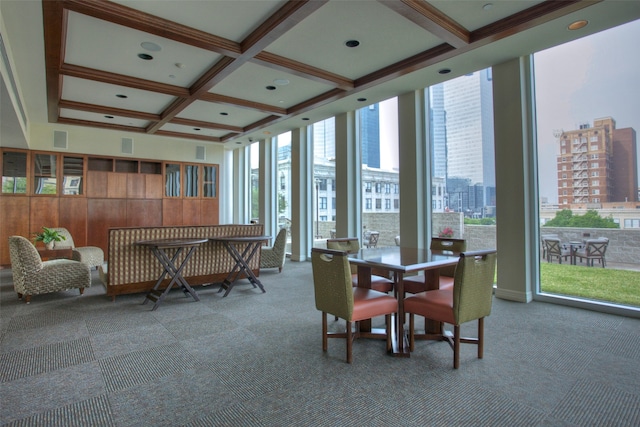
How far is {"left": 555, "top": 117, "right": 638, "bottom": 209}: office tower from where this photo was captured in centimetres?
369

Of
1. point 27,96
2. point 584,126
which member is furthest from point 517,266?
point 27,96

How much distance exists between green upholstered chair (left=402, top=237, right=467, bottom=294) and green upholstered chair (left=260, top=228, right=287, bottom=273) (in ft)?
9.79

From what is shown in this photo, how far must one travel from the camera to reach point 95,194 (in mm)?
7836

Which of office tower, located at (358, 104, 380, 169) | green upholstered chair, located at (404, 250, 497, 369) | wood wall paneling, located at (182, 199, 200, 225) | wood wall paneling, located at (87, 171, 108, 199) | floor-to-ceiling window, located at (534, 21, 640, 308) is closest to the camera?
green upholstered chair, located at (404, 250, 497, 369)

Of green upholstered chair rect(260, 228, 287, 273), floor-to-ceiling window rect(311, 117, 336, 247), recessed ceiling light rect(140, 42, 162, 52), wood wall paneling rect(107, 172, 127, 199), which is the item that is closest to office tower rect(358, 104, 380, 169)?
floor-to-ceiling window rect(311, 117, 336, 247)

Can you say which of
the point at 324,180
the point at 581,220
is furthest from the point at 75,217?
the point at 581,220

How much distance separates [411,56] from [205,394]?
A: 424 centimetres

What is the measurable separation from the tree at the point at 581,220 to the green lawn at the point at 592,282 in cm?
49

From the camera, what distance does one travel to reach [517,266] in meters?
4.27

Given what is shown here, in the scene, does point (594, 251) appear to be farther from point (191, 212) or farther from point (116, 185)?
point (116, 185)

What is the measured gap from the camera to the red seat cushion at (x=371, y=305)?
8.46 ft

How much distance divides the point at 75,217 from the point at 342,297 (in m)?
7.53

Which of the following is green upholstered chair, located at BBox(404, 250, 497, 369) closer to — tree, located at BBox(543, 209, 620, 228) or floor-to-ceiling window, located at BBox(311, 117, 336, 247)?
tree, located at BBox(543, 209, 620, 228)

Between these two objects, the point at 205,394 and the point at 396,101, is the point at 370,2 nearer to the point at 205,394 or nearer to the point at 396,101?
the point at 396,101
